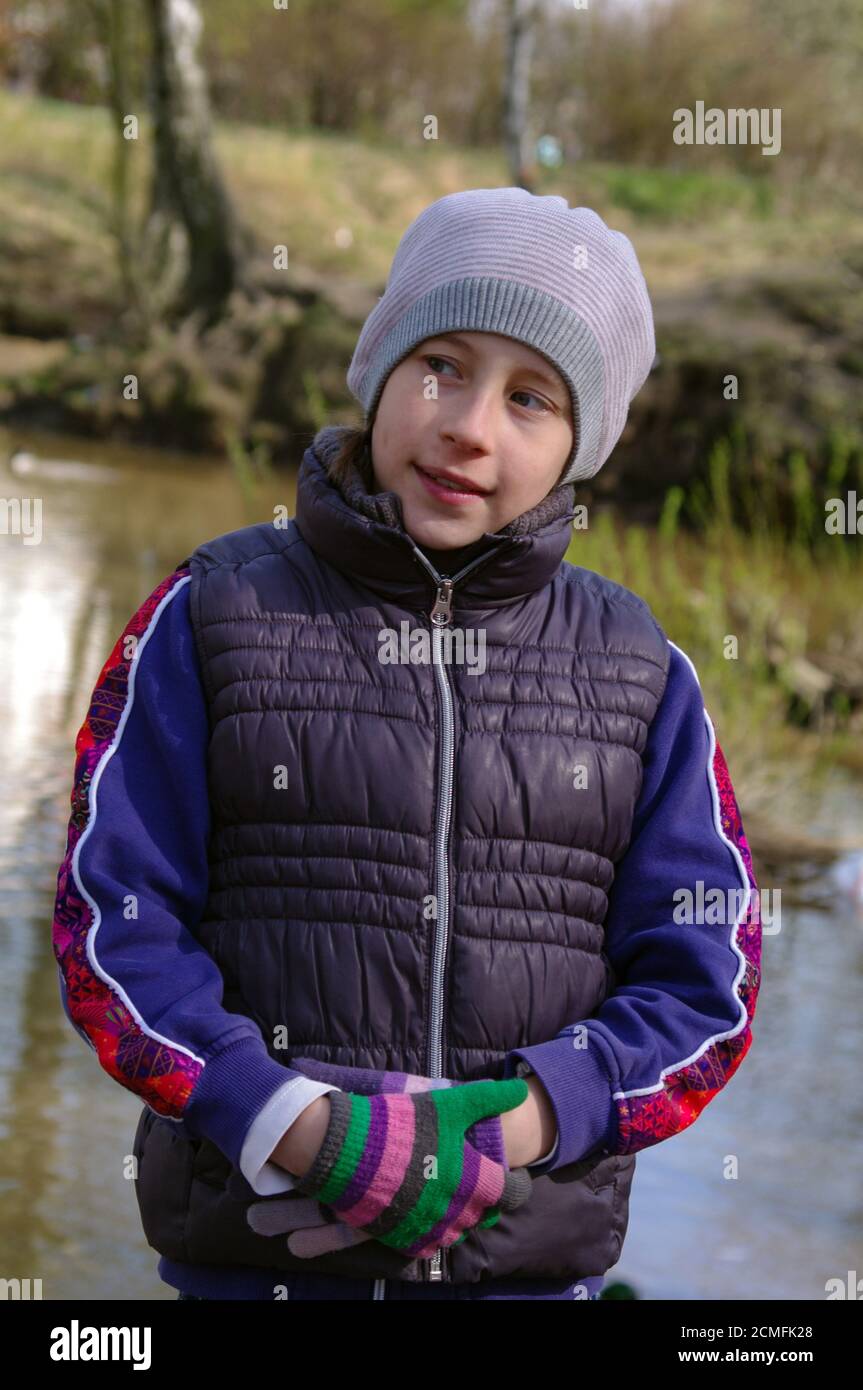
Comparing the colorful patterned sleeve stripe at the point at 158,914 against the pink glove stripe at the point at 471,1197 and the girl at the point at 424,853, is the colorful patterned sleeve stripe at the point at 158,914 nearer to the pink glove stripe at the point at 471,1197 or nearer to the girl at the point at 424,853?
the girl at the point at 424,853

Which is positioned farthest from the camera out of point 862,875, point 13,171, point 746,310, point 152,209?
point 13,171

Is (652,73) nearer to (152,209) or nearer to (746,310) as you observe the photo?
(152,209)

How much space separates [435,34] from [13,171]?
24.0ft

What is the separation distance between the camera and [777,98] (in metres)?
23.5

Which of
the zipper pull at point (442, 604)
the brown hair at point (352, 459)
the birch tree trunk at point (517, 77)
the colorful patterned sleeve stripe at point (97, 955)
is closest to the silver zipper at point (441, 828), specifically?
the zipper pull at point (442, 604)

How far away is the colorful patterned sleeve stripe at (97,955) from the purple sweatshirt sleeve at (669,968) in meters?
0.32

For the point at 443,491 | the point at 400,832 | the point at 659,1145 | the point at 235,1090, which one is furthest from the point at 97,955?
the point at 659,1145

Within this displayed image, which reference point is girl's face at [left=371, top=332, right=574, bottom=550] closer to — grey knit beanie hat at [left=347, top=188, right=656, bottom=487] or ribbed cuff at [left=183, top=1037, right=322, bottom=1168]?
grey knit beanie hat at [left=347, top=188, right=656, bottom=487]

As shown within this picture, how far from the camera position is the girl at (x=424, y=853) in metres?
1.62

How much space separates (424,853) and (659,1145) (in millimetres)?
2376

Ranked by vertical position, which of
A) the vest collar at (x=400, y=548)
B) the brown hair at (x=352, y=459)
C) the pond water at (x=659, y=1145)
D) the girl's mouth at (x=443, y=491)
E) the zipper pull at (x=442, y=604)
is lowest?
the pond water at (x=659, y=1145)

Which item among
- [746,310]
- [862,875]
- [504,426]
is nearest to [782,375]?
[746,310]

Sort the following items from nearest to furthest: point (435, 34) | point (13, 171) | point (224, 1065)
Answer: point (224, 1065) → point (13, 171) → point (435, 34)

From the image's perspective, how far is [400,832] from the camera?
170 centimetres
